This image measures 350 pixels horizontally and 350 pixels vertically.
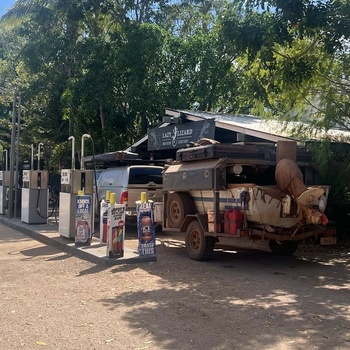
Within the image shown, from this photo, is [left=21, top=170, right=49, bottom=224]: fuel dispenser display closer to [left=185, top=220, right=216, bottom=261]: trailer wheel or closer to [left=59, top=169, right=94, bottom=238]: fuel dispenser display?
[left=59, top=169, right=94, bottom=238]: fuel dispenser display

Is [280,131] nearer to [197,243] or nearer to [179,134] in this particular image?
[197,243]

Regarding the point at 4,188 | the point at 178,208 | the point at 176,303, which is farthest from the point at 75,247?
the point at 4,188

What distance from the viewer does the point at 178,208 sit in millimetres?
10469

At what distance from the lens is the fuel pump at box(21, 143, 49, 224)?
1498 centimetres

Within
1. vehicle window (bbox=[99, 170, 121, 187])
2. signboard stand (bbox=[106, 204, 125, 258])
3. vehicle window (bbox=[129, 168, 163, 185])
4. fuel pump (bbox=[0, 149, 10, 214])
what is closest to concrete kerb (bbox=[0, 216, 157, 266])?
signboard stand (bbox=[106, 204, 125, 258])

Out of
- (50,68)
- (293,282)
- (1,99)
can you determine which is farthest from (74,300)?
(1,99)

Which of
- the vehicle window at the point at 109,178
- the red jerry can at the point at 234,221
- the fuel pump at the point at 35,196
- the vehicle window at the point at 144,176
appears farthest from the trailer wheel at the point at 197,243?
the fuel pump at the point at 35,196

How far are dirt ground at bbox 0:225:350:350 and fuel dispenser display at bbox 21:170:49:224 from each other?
4.82 meters

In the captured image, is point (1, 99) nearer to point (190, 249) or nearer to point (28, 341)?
point (190, 249)

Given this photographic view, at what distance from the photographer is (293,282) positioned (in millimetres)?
8094

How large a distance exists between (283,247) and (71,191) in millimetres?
5070

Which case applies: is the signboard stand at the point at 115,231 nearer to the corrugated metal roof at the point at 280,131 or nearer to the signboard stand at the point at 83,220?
the signboard stand at the point at 83,220

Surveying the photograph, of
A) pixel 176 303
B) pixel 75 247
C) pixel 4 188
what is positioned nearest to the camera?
pixel 176 303

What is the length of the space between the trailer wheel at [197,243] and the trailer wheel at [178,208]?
0.28m
